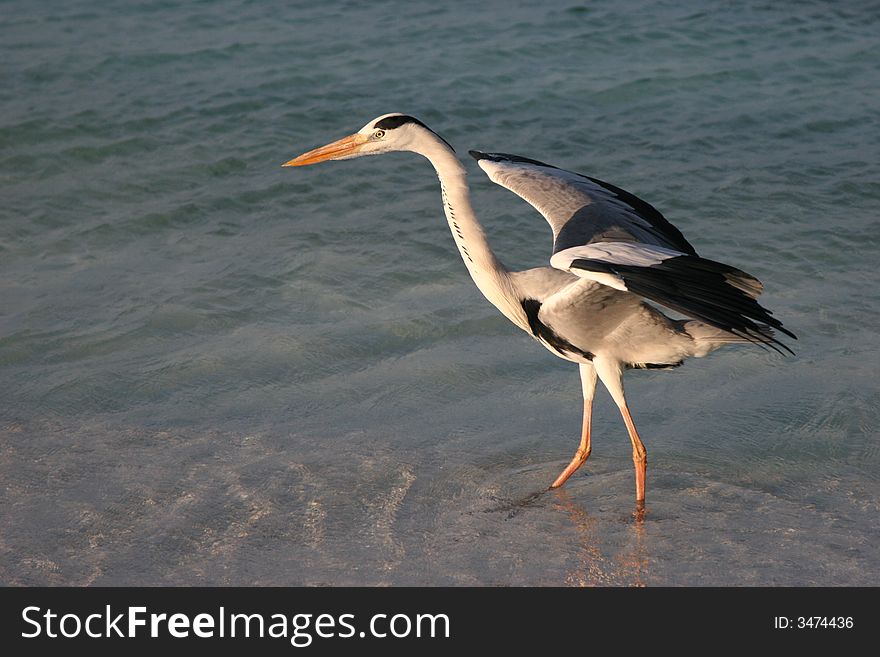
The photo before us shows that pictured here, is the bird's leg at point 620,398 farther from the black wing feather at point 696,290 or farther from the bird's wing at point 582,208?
the black wing feather at point 696,290

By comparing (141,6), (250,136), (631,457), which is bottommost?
(631,457)

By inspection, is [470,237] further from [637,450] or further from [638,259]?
[637,450]

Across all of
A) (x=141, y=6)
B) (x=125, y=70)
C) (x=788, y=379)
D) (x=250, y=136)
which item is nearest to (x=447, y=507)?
(x=788, y=379)

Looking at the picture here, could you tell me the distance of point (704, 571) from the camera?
5.30 metres

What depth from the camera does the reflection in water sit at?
5.28 m

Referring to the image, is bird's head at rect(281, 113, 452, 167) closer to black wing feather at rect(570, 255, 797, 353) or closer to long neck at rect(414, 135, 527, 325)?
long neck at rect(414, 135, 527, 325)

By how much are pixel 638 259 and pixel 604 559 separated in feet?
4.40

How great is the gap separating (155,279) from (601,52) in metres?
6.39

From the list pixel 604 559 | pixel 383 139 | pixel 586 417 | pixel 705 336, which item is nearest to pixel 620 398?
pixel 586 417

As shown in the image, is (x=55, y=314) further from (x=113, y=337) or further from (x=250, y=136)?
(x=250, y=136)

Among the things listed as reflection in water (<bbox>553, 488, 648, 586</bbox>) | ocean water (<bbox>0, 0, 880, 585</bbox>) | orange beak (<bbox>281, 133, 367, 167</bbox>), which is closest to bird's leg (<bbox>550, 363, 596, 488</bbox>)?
ocean water (<bbox>0, 0, 880, 585</bbox>)

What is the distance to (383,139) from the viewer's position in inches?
251

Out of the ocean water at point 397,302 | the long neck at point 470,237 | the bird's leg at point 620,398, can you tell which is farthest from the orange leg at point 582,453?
the long neck at point 470,237
